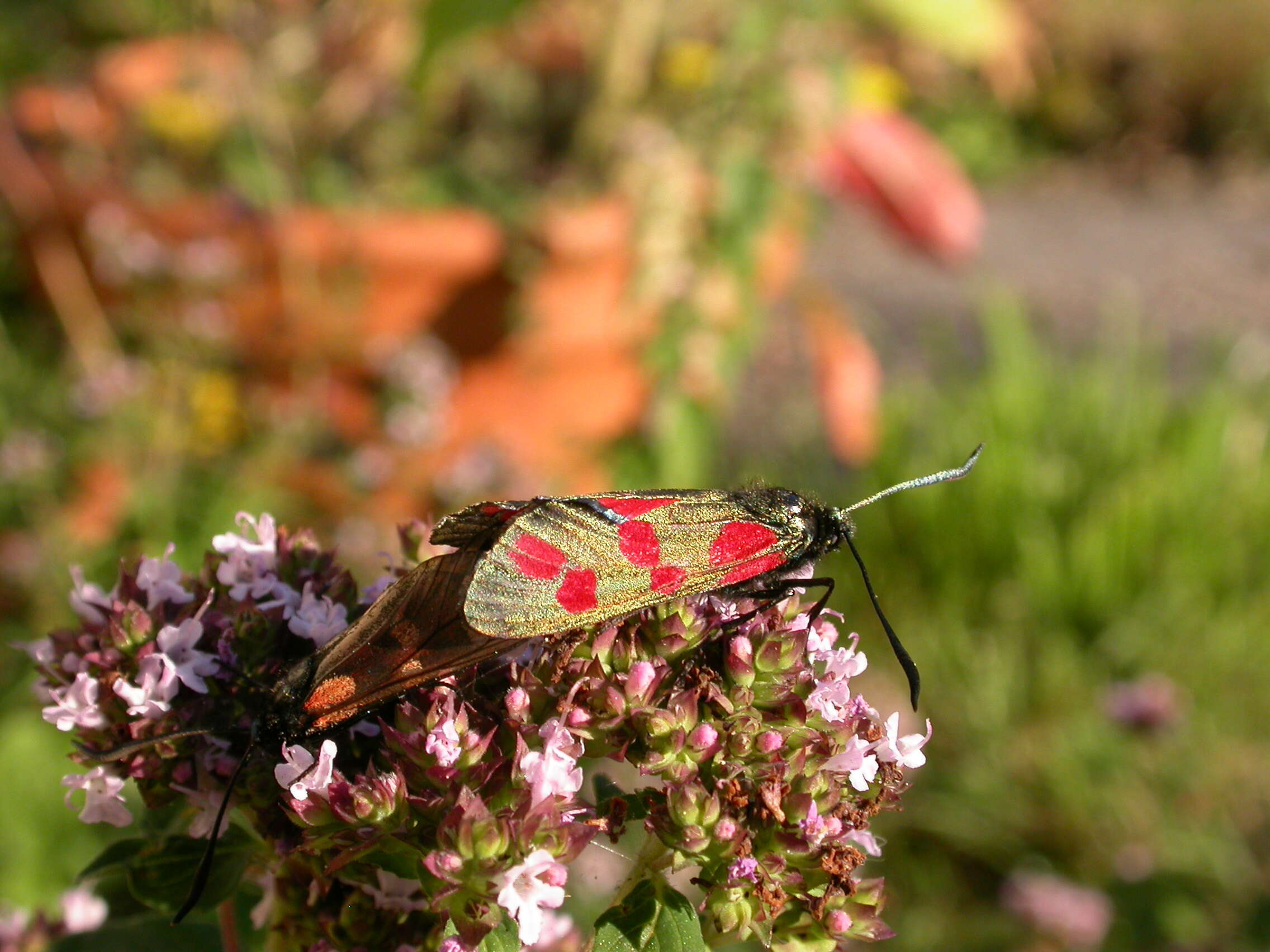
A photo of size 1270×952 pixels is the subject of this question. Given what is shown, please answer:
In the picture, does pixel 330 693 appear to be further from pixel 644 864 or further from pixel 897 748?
pixel 897 748

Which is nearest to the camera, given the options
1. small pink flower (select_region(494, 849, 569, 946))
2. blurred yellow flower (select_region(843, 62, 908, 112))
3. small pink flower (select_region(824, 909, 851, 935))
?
small pink flower (select_region(494, 849, 569, 946))

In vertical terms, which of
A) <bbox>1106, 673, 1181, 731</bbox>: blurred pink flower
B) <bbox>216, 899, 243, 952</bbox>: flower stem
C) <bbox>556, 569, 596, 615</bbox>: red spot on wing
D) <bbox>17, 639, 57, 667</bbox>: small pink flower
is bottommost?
<bbox>1106, 673, 1181, 731</bbox>: blurred pink flower

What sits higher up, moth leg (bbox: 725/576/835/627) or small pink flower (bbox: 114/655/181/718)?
small pink flower (bbox: 114/655/181/718)

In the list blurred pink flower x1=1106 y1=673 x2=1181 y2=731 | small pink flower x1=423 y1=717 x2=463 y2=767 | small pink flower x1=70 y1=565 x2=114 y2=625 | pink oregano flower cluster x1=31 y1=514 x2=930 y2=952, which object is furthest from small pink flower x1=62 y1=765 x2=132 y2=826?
blurred pink flower x1=1106 y1=673 x2=1181 y2=731

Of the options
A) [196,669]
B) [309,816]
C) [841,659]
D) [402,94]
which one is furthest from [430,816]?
[402,94]

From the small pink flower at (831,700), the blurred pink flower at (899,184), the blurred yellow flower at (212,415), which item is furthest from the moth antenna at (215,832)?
the blurred pink flower at (899,184)

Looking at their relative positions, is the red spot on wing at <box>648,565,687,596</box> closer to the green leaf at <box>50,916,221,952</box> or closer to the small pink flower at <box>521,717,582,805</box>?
the small pink flower at <box>521,717,582,805</box>

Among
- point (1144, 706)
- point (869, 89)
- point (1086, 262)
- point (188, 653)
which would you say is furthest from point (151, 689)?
point (1086, 262)
